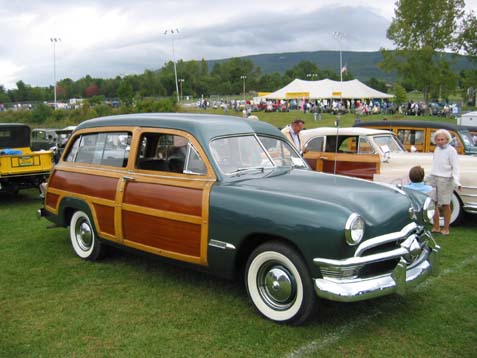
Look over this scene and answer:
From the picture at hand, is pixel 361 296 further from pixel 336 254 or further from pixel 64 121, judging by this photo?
pixel 64 121

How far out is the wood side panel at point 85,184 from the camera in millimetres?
5777

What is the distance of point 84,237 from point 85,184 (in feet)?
2.50

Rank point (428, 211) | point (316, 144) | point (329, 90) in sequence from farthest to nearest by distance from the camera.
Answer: point (329, 90), point (316, 144), point (428, 211)

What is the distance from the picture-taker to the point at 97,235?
6.12 metres

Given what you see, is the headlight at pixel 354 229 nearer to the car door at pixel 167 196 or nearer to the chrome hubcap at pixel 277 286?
the chrome hubcap at pixel 277 286

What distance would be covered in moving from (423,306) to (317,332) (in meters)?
1.27

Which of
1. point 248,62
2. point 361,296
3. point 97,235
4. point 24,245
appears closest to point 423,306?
point 361,296

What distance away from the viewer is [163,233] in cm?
512

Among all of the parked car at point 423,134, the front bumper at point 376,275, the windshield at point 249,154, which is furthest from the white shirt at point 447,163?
the parked car at point 423,134

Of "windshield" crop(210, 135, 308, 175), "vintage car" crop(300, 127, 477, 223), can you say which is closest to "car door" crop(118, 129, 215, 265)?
"windshield" crop(210, 135, 308, 175)

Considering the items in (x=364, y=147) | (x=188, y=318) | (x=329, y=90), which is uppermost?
(x=329, y=90)

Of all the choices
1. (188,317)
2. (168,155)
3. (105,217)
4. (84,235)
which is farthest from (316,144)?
(188,317)

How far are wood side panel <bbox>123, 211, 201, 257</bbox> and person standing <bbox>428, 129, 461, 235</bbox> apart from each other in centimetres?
414

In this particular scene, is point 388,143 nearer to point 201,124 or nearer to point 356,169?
point 356,169
